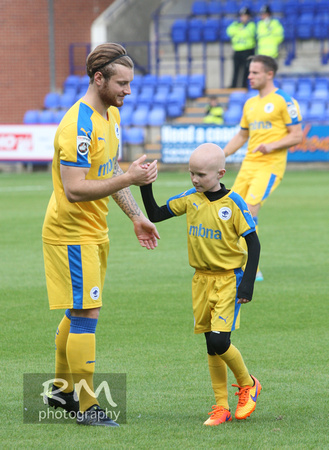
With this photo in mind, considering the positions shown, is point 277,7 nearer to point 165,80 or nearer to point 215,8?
point 215,8

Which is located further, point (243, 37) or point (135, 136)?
point (243, 37)

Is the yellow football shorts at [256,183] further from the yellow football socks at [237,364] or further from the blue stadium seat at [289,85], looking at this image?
the blue stadium seat at [289,85]

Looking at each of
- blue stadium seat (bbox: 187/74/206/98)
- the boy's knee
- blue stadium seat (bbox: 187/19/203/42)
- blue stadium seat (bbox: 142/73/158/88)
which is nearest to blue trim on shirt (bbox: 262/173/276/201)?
the boy's knee

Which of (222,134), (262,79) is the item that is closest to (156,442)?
(262,79)

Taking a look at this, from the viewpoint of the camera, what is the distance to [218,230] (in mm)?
4180

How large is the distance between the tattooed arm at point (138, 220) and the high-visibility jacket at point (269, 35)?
68.2 ft

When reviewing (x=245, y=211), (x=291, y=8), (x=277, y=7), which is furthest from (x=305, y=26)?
(x=245, y=211)

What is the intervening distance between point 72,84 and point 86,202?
24225 millimetres

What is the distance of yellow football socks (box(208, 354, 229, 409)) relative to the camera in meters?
4.20

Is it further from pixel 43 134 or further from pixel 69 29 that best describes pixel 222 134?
pixel 69 29

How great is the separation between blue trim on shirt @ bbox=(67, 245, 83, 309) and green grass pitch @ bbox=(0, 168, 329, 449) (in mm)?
670

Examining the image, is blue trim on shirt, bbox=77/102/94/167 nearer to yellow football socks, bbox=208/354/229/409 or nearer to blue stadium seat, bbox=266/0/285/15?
yellow football socks, bbox=208/354/229/409

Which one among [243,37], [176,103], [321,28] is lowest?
[176,103]

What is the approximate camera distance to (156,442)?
3762mm
